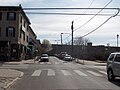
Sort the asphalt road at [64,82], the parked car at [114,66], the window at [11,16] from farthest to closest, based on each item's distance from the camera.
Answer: the window at [11,16] → the parked car at [114,66] → the asphalt road at [64,82]

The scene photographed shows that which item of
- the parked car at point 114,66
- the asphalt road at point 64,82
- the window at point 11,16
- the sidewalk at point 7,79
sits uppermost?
the window at point 11,16

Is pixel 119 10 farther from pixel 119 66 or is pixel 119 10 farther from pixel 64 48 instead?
pixel 64 48

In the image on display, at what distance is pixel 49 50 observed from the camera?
156m

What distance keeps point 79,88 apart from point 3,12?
43012mm

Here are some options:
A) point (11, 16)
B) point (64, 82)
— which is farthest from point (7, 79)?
point (11, 16)

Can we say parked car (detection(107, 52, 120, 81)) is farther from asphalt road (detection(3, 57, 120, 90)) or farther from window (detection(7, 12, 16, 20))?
Result: window (detection(7, 12, 16, 20))

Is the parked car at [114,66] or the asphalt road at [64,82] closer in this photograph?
the asphalt road at [64,82]

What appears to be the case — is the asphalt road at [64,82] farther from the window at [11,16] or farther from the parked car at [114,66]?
the window at [11,16]

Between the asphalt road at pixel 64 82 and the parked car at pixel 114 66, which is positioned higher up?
the parked car at pixel 114 66

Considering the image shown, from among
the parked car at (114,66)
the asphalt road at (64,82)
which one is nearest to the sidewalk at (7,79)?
the asphalt road at (64,82)

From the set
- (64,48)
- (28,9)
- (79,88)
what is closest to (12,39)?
(28,9)

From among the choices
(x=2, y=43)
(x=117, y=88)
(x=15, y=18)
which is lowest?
(x=117, y=88)

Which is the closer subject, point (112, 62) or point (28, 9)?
point (112, 62)

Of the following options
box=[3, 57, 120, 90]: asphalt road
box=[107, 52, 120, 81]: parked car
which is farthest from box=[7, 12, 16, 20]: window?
box=[107, 52, 120, 81]: parked car
